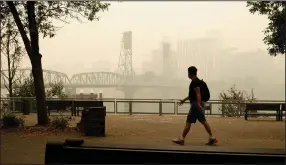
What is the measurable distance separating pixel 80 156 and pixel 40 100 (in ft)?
19.9

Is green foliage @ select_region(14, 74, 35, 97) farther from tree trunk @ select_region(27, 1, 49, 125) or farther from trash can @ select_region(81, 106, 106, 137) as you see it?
trash can @ select_region(81, 106, 106, 137)

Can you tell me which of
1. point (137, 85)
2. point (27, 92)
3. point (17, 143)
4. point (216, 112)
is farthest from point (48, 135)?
point (137, 85)

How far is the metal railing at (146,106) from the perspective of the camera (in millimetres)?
15117

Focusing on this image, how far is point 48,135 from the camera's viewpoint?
8117 millimetres

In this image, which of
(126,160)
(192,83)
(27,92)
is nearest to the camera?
(126,160)

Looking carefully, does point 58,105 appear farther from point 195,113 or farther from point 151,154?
point 151,154

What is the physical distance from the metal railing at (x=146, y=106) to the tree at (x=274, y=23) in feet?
15.1

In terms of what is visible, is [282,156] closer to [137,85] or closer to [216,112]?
[216,112]

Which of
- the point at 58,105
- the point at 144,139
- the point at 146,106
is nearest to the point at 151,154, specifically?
the point at 144,139

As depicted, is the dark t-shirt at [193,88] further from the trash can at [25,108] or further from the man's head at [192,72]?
the trash can at [25,108]

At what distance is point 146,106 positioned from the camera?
15.8m

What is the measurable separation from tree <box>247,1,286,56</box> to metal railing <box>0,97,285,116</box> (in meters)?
4.60

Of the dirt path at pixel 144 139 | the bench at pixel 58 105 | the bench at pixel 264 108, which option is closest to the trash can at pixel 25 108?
the bench at pixel 58 105

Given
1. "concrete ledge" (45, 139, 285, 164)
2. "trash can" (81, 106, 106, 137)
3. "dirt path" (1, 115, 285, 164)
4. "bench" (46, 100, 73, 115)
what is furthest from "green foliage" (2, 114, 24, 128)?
"concrete ledge" (45, 139, 285, 164)
